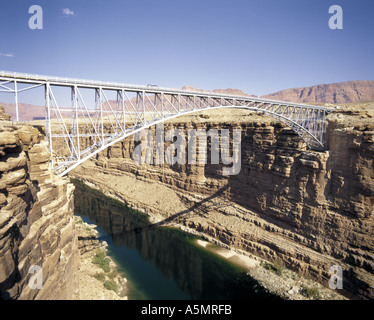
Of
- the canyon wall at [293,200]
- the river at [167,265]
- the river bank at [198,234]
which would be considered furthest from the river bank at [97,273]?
the canyon wall at [293,200]

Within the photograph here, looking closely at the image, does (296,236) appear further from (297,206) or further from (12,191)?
(12,191)

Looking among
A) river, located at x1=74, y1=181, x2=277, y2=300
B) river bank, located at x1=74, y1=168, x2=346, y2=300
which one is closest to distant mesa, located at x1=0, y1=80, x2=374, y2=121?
river bank, located at x1=74, y1=168, x2=346, y2=300

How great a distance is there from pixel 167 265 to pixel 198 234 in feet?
15.4

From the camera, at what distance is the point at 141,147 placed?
34000 millimetres

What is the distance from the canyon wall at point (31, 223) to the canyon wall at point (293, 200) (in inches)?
561

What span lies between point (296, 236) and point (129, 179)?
23.6m

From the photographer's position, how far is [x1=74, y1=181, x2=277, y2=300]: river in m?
16.0

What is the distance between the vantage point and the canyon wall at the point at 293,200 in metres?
15.0

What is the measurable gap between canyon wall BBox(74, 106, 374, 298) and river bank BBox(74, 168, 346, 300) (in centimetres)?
46

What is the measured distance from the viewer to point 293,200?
18.8m

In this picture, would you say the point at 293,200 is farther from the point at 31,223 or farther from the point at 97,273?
the point at 31,223

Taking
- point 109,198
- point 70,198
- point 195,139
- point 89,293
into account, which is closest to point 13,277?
point 70,198

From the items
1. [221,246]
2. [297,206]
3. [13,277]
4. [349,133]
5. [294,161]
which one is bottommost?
[221,246]

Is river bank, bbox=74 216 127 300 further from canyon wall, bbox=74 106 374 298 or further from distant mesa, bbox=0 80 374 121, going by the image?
distant mesa, bbox=0 80 374 121
